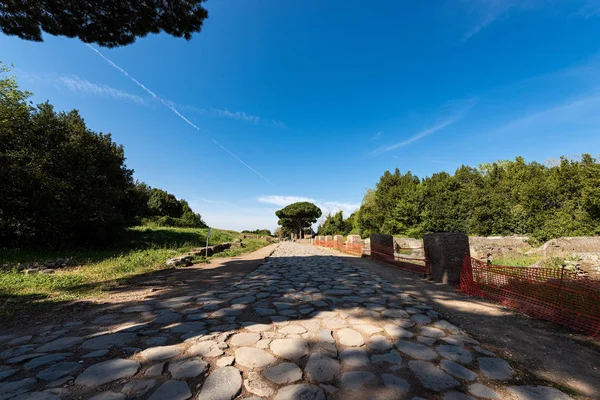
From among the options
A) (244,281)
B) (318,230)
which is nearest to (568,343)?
(244,281)

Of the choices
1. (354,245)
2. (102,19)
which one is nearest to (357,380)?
(102,19)

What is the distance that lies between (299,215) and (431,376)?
4593 cm

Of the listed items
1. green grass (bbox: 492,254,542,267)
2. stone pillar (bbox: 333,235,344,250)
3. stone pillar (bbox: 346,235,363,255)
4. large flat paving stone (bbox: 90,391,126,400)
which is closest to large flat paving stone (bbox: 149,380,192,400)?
large flat paving stone (bbox: 90,391,126,400)

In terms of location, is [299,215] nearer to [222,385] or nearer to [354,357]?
[354,357]

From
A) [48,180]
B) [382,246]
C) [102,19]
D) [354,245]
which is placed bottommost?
[354,245]

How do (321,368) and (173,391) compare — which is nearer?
(173,391)

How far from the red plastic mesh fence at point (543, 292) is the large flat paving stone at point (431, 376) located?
2336mm

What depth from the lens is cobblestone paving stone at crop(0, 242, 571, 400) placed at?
5.53 ft

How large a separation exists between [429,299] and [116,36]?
9789 mm

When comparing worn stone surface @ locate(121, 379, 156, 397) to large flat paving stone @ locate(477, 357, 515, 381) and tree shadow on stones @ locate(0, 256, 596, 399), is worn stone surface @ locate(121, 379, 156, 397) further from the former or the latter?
large flat paving stone @ locate(477, 357, 515, 381)

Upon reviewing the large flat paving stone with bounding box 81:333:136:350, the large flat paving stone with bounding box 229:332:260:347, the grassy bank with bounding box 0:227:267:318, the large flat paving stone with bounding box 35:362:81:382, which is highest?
the large flat paving stone with bounding box 229:332:260:347

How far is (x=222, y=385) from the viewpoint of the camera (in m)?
1.73

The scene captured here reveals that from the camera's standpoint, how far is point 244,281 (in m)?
5.72

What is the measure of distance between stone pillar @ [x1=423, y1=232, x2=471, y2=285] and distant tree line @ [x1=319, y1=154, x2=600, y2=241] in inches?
730
